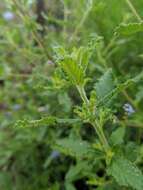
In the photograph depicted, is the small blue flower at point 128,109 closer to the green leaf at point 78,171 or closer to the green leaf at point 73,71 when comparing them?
the green leaf at point 78,171

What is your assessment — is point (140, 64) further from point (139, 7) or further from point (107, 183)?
point (107, 183)

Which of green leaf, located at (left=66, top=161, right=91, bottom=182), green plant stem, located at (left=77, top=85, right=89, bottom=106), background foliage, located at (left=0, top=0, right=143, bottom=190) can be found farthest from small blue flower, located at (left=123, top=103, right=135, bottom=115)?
green plant stem, located at (left=77, top=85, right=89, bottom=106)

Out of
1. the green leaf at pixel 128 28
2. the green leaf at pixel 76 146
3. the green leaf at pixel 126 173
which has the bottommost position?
the green leaf at pixel 126 173

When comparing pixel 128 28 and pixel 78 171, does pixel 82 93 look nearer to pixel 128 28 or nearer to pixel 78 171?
pixel 128 28

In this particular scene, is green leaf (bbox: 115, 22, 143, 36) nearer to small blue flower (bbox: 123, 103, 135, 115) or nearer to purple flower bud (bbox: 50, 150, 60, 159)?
small blue flower (bbox: 123, 103, 135, 115)

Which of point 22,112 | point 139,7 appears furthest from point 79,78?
point 22,112

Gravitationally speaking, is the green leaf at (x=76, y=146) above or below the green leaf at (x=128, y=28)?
below

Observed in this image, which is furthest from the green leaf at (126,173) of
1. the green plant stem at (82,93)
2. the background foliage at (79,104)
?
the green plant stem at (82,93)

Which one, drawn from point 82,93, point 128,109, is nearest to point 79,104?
point 128,109
